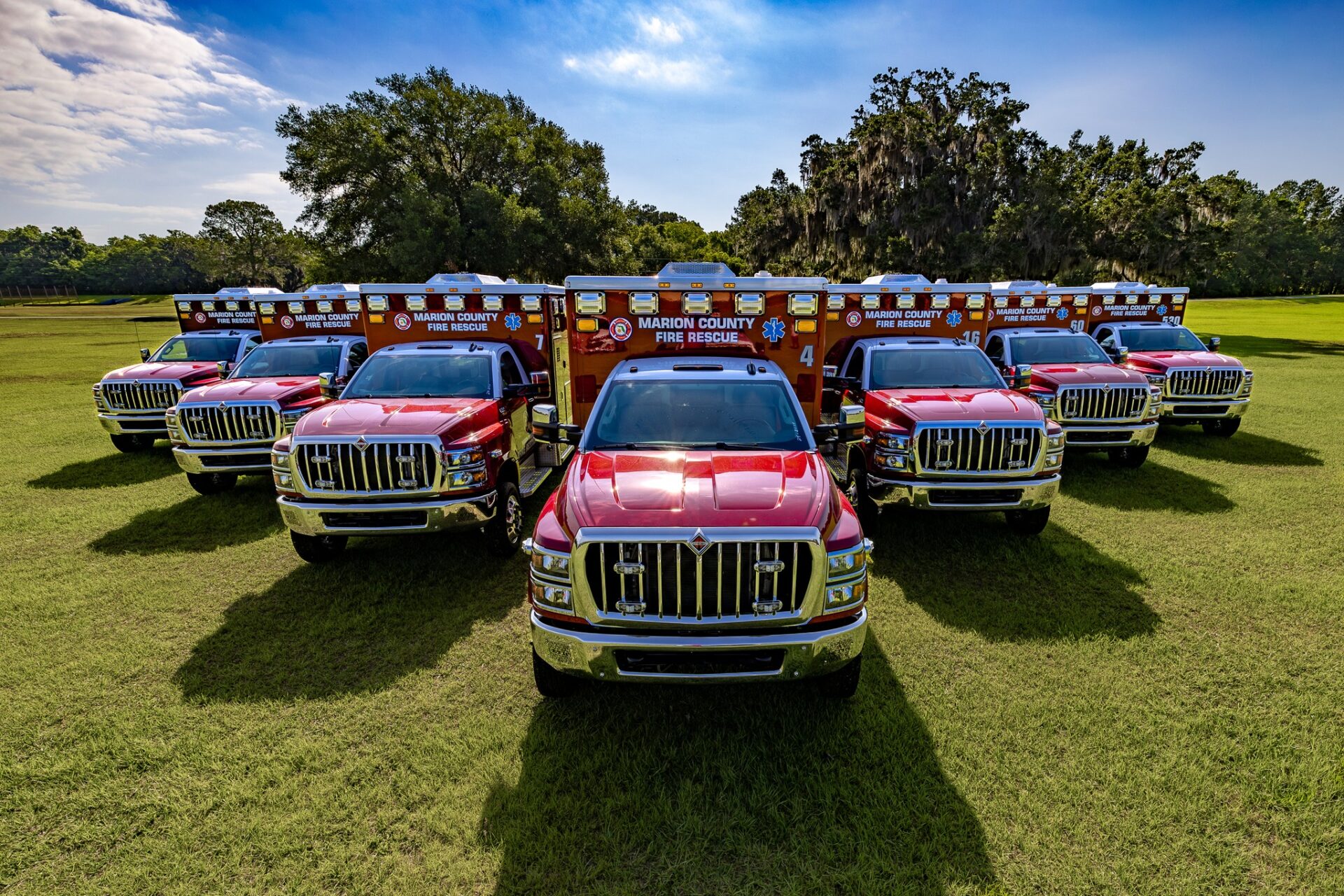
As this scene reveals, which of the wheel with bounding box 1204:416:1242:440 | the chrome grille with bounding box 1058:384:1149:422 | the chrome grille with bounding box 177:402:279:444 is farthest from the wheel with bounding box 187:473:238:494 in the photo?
the wheel with bounding box 1204:416:1242:440

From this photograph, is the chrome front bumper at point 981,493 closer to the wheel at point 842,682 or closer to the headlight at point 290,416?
the wheel at point 842,682

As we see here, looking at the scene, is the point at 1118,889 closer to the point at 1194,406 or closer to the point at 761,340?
the point at 761,340

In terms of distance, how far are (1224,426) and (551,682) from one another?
12.4 metres

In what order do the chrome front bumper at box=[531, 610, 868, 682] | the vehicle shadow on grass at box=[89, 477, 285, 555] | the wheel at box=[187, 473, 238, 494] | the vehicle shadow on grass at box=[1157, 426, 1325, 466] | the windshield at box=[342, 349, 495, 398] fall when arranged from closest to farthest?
the chrome front bumper at box=[531, 610, 868, 682], the vehicle shadow on grass at box=[89, 477, 285, 555], the windshield at box=[342, 349, 495, 398], the wheel at box=[187, 473, 238, 494], the vehicle shadow on grass at box=[1157, 426, 1325, 466]

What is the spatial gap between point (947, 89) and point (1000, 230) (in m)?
8.20

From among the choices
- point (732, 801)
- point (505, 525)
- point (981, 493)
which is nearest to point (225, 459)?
point (505, 525)

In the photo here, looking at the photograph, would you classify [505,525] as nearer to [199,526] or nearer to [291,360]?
[199,526]

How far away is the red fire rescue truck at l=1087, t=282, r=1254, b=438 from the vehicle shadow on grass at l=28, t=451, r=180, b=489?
1519cm

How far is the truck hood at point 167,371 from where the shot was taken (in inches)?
384

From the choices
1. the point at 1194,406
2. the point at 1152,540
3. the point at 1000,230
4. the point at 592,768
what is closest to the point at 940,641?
the point at 592,768

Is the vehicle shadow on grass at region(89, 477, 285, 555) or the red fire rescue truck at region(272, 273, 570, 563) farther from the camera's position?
the vehicle shadow on grass at region(89, 477, 285, 555)

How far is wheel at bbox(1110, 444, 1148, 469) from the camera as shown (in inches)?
338

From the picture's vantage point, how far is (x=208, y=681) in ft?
14.1

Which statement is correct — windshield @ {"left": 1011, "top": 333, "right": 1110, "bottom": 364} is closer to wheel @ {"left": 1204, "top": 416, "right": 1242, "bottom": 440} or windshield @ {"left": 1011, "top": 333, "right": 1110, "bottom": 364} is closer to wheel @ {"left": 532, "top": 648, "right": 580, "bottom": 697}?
wheel @ {"left": 1204, "top": 416, "right": 1242, "bottom": 440}
